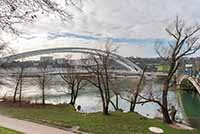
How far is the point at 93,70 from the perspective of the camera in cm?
1942

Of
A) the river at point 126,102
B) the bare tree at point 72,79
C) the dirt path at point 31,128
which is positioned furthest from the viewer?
the bare tree at point 72,79

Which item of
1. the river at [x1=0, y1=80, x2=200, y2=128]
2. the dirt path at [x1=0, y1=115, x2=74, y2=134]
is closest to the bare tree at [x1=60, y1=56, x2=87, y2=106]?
the river at [x1=0, y1=80, x2=200, y2=128]

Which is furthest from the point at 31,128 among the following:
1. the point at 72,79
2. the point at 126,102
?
the point at 126,102

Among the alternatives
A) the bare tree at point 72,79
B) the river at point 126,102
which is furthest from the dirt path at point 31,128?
the bare tree at point 72,79

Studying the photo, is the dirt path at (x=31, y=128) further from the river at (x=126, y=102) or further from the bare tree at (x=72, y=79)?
the bare tree at (x=72, y=79)

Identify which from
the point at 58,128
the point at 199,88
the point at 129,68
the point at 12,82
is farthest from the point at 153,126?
the point at 129,68

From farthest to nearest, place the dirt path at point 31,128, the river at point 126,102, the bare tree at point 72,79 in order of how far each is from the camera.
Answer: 1. the bare tree at point 72,79
2. the river at point 126,102
3. the dirt path at point 31,128

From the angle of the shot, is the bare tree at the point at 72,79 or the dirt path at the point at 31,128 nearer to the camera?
the dirt path at the point at 31,128

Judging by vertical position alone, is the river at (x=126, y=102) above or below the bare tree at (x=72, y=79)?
below

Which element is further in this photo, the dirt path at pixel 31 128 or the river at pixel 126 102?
the river at pixel 126 102

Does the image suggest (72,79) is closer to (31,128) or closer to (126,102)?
(126,102)

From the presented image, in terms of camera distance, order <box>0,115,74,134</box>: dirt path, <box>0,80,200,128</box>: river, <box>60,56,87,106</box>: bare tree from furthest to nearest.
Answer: <box>60,56,87,106</box>: bare tree → <box>0,80,200,128</box>: river → <box>0,115,74,134</box>: dirt path

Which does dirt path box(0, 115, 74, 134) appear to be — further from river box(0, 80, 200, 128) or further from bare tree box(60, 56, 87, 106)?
bare tree box(60, 56, 87, 106)

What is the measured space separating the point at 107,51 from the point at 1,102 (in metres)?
10.1
